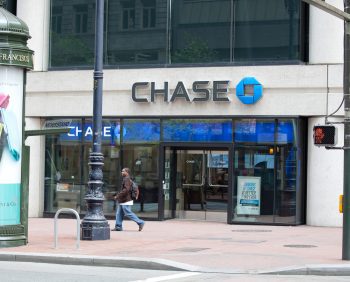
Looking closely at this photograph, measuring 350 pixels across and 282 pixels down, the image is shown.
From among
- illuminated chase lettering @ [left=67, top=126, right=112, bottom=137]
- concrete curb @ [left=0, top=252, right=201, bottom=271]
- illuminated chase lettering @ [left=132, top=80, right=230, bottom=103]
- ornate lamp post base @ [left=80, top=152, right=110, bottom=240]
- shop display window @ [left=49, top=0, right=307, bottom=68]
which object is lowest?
concrete curb @ [left=0, top=252, right=201, bottom=271]

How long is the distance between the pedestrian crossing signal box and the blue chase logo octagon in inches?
339

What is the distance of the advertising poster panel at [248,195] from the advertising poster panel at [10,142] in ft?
28.9

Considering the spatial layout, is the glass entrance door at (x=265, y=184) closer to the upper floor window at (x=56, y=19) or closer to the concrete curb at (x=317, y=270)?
the upper floor window at (x=56, y=19)

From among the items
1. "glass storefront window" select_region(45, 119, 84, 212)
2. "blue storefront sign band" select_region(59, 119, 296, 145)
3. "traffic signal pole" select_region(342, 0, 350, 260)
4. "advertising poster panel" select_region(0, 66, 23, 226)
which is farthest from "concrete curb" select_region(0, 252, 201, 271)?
"glass storefront window" select_region(45, 119, 84, 212)

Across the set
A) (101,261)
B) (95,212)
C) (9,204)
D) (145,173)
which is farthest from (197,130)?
(101,261)

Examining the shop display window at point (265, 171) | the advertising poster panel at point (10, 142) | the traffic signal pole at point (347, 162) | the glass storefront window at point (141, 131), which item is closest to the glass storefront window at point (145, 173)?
the glass storefront window at point (141, 131)

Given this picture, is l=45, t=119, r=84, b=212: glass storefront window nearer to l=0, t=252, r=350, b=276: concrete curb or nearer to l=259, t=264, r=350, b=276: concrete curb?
l=0, t=252, r=350, b=276: concrete curb

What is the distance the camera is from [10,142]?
1677cm

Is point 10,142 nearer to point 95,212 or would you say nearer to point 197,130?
point 95,212

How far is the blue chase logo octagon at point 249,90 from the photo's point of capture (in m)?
23.2

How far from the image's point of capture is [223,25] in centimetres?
2400

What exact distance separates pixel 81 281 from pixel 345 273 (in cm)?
473

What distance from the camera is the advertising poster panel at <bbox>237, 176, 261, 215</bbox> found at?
23.5 m

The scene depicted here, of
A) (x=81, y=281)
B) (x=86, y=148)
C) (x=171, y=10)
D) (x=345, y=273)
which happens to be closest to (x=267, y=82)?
(x=171, y=10)
